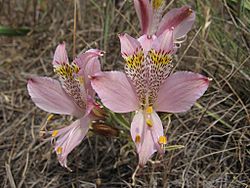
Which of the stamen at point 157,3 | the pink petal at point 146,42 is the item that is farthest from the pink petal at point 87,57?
the stamen at point 157,3

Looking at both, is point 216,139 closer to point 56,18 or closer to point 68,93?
point 68,93

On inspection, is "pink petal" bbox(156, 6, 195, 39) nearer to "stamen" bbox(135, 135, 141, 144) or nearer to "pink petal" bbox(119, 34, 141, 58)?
"pink petal" bbox(119, 34, 141, 58)

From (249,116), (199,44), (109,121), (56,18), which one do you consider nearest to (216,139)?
(249,116)

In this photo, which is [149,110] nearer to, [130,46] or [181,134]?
[130,46]

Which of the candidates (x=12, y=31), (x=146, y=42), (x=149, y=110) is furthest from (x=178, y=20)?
(x=12, y=31)

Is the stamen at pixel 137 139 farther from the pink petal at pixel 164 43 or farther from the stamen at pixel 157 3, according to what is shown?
the stamen at pixel 157 3

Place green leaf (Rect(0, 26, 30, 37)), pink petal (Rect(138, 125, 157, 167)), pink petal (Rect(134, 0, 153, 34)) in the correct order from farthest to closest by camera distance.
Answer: green leaf (Rect(0, 26, 30, 37)) → pink petal (Rect(134, 0, 153, 34)) → pink petal (Rect(138, 125, 157, 167))

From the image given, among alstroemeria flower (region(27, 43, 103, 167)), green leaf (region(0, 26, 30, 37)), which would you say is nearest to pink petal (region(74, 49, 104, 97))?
alstroemeria flower (region(27, 43, 103, 167))
